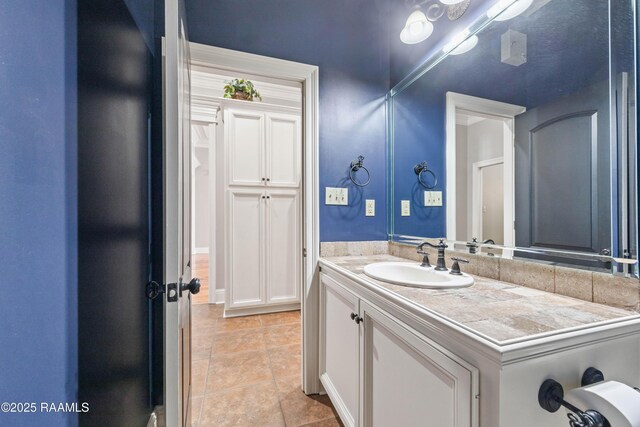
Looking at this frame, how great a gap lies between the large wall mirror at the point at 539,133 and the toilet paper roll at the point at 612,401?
38 centimetres

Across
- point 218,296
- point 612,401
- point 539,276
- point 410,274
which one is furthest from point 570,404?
point 218,296

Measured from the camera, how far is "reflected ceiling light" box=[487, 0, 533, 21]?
1.09 meters

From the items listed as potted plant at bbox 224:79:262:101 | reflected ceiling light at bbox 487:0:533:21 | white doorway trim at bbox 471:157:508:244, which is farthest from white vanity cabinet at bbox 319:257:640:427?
potted plant at bbox 224:79:262:101

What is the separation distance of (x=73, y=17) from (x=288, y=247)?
97.6 inches

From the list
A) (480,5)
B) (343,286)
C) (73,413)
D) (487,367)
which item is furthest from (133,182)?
(480,5)

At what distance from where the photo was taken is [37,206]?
1.85 ft

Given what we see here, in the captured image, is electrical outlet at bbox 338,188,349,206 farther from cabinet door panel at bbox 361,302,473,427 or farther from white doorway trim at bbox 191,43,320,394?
cabinet door panel at bbox 361,302,473,427

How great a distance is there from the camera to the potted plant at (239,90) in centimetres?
283

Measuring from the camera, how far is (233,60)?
1.59 metres

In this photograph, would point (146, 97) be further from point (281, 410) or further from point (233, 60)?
point (281, 410)

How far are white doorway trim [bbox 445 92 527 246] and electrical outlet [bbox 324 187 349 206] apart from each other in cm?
62

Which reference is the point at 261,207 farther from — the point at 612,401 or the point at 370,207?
the point at 612,401

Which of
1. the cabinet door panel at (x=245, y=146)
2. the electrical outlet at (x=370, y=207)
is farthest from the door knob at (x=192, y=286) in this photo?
the cabinet door panel at (x=245, y=146)

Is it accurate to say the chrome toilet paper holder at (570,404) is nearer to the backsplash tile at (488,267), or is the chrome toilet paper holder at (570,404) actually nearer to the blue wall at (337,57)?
the backsplash tile at (488,267)
